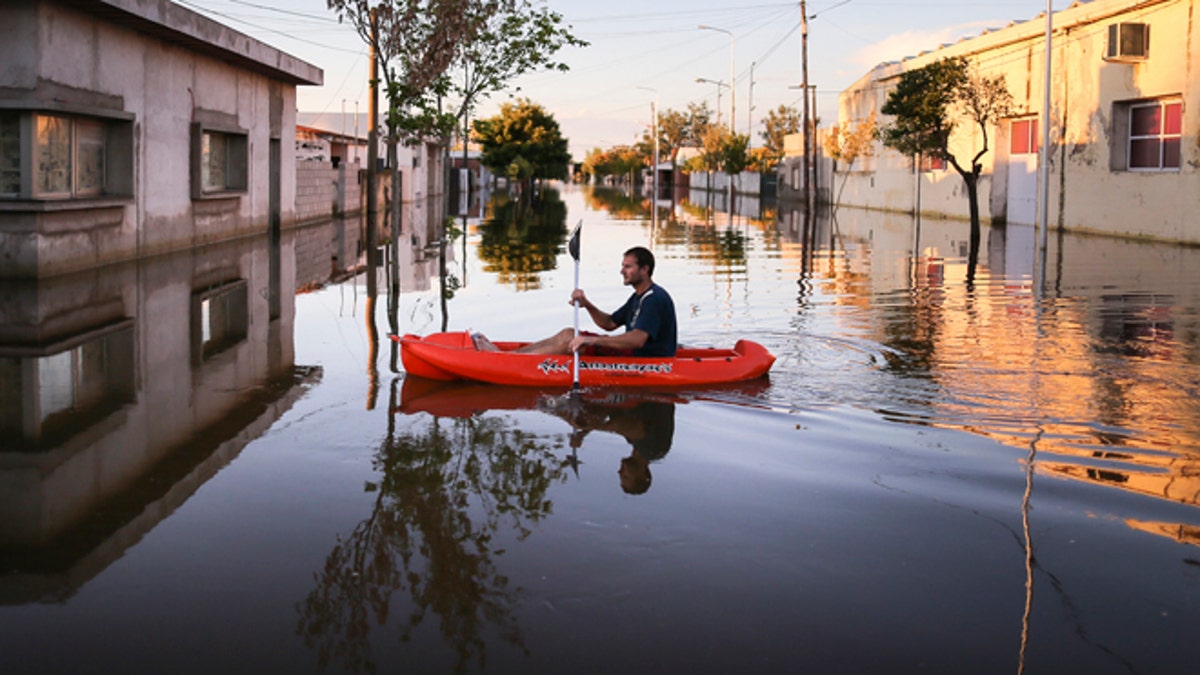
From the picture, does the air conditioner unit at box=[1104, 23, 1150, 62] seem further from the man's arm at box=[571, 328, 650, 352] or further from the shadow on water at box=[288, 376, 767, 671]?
the man's arm at box=[571, 328, 650, 352]

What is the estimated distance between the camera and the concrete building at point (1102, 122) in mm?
27031

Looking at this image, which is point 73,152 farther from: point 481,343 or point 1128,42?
point 1128,42

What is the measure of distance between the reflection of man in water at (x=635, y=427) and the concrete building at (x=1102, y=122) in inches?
844

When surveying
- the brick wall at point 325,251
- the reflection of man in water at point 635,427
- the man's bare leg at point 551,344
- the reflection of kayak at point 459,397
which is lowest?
the reflection of man in water at point 635,427

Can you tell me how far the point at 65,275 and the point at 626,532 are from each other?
13.3 metres

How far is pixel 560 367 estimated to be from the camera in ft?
31.5

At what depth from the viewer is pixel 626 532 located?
5734 mm

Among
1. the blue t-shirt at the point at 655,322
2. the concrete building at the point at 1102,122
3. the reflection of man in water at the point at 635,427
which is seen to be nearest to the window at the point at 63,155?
the blue t-shirt at the point at 655,322

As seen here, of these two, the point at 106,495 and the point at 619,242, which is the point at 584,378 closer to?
the point at 106,495

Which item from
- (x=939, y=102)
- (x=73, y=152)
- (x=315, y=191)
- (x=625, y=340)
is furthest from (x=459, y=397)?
(x=315, y=191)

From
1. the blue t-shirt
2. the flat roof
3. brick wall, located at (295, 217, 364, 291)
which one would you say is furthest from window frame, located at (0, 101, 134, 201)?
the blue t-shirt

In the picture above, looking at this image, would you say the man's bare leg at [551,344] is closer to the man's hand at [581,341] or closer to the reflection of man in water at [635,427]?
the man's hand at [581,341]

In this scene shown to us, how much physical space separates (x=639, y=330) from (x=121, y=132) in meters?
12.5

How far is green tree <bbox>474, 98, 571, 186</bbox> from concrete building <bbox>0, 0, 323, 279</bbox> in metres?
45.6
